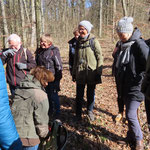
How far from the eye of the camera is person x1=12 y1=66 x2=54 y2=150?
194cm

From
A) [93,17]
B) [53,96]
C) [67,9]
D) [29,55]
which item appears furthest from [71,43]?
[93,17]

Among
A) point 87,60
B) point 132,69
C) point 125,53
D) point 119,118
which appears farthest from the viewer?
point 119,118

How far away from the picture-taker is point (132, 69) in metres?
2.20

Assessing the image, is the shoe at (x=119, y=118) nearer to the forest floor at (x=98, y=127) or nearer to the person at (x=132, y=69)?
the forest floor at (x=98, y=127)

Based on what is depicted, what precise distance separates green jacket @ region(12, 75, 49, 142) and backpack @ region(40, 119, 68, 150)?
0.47m

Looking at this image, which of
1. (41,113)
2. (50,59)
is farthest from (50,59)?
(41,113)

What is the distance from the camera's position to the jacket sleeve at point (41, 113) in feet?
6.41

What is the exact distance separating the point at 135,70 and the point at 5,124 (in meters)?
1.84

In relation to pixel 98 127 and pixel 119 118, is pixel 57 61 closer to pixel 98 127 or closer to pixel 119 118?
pixel 98 127

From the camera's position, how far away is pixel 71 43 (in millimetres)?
4051

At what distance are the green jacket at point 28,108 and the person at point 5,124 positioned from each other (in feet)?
1.81

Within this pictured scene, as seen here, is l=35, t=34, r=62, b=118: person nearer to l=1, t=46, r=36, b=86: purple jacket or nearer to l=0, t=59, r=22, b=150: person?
l=1, t=46, r=36, b=86: purple jacket

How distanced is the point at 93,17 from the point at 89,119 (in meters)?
26.1

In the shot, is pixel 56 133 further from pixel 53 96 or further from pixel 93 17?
pixel 93 17
